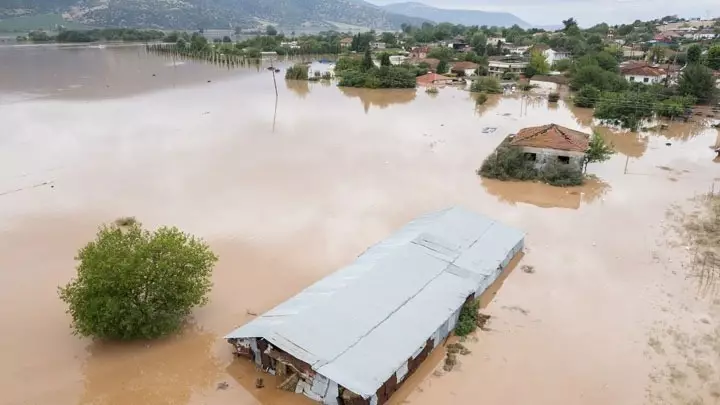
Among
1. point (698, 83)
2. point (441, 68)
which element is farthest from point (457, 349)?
point (441, 68)

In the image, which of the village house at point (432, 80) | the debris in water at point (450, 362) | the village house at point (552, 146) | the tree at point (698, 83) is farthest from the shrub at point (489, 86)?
the debris in water at point (450, 362)

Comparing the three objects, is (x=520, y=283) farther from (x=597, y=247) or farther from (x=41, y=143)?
(x=41, y=143)

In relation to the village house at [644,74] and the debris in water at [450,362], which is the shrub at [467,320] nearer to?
the debris in water at [450,362]

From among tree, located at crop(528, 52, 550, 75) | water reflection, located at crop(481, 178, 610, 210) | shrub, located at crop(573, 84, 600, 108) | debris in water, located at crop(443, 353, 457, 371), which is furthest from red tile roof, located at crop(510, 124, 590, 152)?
tree, located at crop(528, 52, 550, 75)

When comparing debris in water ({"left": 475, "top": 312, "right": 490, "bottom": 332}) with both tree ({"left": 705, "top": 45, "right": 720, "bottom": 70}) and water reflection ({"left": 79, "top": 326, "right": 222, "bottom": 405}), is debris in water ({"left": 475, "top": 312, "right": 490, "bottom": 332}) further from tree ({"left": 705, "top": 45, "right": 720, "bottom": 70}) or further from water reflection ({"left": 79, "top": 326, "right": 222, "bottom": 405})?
tree ({"left": 705, "top": 45, "right": 720, "bottom": 70})

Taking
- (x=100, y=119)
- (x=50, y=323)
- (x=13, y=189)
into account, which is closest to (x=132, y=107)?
(x=100, y=119)

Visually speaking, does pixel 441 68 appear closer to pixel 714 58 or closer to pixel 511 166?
pixel 714 58
